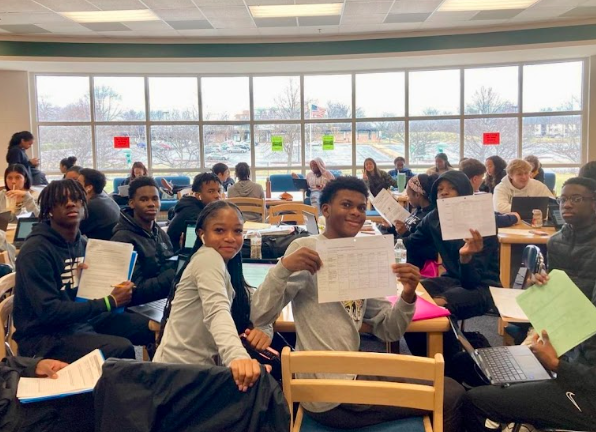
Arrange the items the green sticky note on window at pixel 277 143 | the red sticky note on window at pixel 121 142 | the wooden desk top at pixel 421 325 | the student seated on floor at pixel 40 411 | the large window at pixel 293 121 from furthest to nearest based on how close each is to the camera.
Result: 1. the red sticky note on window at pixel 121 142
2. the large window at pixel 293 121
3. the green sticky note on window at pixel 277 143
4. the wooden desk top at pixel 421 325
5. the student seated on floor at pixel 40 411

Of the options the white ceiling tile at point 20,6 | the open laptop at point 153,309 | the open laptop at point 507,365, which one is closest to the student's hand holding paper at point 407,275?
the open laptop at point 507,365

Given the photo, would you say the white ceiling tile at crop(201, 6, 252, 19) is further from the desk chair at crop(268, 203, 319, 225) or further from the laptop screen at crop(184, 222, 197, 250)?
the laptop screen at crop(184, 222, 197, 250)

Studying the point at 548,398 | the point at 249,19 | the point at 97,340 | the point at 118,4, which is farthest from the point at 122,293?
the point at 249,19

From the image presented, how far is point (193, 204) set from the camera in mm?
3666

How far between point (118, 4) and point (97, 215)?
4049mm

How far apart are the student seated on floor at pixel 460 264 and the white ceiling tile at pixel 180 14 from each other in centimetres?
490

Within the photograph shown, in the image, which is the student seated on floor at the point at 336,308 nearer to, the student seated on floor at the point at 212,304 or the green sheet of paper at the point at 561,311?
the student seated on floor at the point at 212,304

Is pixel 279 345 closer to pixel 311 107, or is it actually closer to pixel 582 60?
pixel 311 107

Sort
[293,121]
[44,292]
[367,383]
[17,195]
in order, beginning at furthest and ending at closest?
[293,121]
[17,195]
[44,292]
[367,383]

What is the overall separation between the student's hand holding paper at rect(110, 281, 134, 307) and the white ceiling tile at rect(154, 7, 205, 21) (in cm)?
527

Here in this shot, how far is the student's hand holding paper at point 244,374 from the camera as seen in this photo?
4.43 ft

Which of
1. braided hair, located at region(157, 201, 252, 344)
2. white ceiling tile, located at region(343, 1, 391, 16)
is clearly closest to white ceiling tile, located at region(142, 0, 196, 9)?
white ceiling tile, located at region(343, 1, 391, 16)

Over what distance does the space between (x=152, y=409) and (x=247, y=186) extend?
203 inches

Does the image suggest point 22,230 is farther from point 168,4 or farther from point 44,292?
point 168,4
